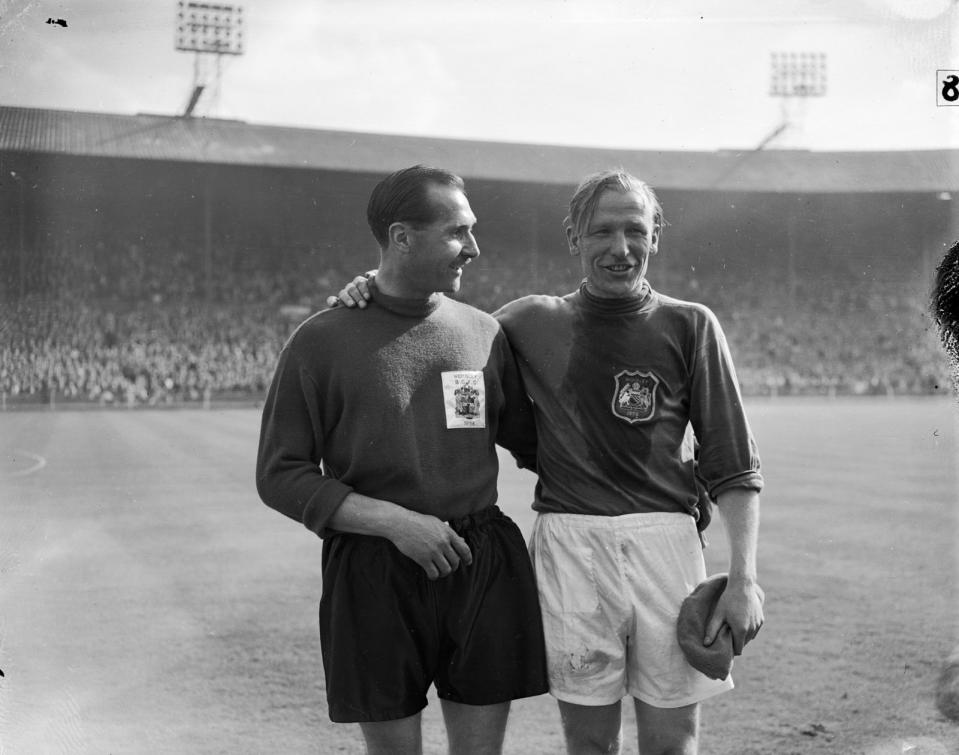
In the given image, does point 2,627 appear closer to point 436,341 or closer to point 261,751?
point 261,751

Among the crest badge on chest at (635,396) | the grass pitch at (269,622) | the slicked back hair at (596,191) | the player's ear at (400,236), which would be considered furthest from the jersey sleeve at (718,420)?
the grass pitch at (269,622)

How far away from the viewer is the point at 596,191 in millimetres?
2275

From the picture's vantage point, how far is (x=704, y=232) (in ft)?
65.4

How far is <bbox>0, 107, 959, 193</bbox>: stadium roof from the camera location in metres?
16.6

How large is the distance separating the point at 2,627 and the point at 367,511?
62.5 inches

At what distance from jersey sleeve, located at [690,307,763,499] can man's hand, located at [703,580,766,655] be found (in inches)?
9.9

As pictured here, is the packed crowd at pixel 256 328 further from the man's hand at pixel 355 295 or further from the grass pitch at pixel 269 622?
the man's hand at pixel 355 295

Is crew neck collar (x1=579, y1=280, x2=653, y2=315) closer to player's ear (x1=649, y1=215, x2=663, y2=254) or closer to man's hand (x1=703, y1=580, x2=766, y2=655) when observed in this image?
player's ear (x1=649, y1=215, x2=663, y2=254)

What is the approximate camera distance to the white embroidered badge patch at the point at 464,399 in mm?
2203

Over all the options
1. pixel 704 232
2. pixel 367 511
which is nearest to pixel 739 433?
pixel 367 511

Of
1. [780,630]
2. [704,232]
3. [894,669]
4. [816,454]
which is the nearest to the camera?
[894,669]

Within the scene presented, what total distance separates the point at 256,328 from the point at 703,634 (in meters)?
23.1

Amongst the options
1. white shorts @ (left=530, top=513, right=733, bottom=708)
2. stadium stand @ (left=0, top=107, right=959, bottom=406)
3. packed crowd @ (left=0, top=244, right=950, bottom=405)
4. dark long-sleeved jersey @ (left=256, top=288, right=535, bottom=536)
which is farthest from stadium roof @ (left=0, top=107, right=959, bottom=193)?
white shorts @ (left=530, top=513, right=733, bottom=708)

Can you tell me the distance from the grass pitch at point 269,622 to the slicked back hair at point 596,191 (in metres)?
1.88
